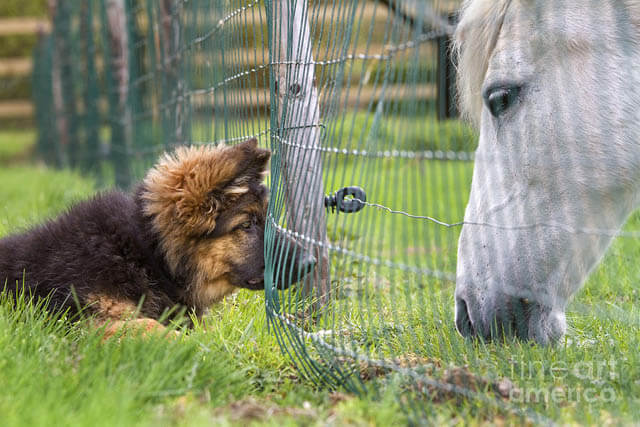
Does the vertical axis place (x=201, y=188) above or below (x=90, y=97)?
below

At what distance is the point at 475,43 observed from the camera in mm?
3227

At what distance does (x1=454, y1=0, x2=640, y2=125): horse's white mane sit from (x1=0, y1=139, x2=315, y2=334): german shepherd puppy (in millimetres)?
1056

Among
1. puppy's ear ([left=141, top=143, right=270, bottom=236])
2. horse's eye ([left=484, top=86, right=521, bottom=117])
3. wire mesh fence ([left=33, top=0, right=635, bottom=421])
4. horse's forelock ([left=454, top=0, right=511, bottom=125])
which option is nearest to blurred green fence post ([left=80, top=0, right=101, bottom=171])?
wire mesh fence ([left=33, top=0, right=635, bottom=421])

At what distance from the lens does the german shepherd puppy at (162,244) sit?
3.36 meters

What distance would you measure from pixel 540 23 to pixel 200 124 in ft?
10.9

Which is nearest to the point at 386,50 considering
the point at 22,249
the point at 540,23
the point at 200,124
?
the point at 540,23

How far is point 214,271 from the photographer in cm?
371

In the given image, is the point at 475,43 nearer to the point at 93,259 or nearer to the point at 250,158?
the point at 250,158

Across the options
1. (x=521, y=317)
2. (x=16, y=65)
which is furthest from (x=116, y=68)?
(x=16, y=65)

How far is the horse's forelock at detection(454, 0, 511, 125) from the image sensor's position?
10.2 ft

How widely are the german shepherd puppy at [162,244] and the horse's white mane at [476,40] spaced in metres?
1.06

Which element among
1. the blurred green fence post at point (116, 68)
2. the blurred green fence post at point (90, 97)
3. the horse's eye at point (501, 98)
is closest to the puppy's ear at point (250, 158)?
the horse's eye at point (501, 98)

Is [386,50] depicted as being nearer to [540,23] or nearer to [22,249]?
[540,23]

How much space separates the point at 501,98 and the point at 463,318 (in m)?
0.93
